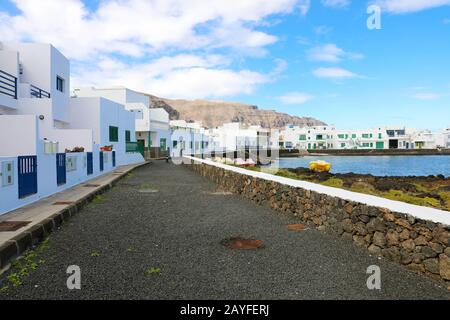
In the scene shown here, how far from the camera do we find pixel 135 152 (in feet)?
126

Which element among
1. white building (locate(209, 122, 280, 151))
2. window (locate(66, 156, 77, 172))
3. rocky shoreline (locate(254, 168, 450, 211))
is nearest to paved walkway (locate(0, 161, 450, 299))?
rocky shoreline (locate(254, 168, 450, 211))

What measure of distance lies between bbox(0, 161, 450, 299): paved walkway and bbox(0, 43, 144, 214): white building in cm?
253

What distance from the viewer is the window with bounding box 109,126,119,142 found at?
99.2 ft

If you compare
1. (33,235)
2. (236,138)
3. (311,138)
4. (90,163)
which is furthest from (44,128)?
(311,138)

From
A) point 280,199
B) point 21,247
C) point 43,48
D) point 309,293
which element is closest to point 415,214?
point 309,293

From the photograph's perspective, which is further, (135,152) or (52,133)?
(135,152)

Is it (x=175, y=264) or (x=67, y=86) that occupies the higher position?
→ (x=67, y=86)

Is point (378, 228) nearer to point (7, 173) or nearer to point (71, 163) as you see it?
point (7, 173)

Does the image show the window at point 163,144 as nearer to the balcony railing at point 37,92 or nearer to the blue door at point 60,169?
the balcony railing at point 37,92

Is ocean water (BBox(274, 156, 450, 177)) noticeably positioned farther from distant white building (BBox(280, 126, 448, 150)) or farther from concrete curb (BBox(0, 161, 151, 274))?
concrete curb (BBox(0, 161, 151, 274))

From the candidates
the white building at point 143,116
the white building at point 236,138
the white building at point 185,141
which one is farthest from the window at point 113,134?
the white building at point 236,138

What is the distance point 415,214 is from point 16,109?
60.5 feet
